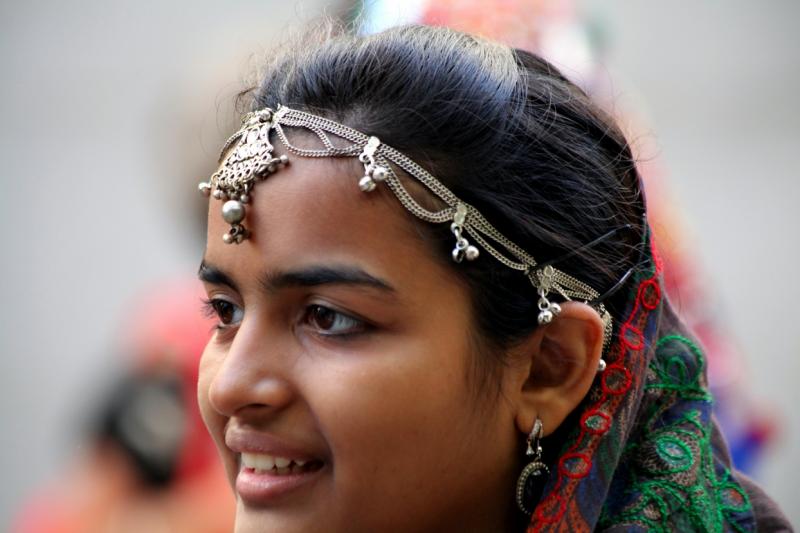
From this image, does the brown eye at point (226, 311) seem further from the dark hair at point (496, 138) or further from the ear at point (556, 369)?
the ear at point (556, 369)

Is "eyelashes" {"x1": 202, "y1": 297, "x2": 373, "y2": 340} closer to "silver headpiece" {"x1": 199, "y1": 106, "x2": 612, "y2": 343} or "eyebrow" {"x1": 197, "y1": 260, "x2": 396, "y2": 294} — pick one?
"eyebrow" {"x1": 197, "y1": 260, "x2": 396, "y2": 294}

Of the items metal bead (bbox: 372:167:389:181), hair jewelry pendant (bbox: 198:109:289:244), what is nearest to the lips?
hair jewelry pendant (bbox: 198:109:289:244)

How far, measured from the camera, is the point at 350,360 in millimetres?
1640

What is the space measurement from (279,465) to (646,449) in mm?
652

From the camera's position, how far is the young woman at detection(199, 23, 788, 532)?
165 centimetres

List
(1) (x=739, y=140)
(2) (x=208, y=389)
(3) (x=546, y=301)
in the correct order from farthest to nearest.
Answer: (1) (x=739, y=140) → (2) (x=208, y=389) → (3) (x=546, y=301)

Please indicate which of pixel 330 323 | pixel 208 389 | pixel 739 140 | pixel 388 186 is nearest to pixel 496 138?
pixel 388 186

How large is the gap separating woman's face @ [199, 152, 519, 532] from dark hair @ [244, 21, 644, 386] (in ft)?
0.30

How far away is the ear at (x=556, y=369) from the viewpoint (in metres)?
1.76

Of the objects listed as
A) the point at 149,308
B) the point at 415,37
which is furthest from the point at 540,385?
the point at 149,308

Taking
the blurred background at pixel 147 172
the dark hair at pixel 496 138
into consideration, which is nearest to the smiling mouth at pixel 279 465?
the dark hair at pixel 496 138

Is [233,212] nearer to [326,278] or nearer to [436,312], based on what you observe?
[326,278]

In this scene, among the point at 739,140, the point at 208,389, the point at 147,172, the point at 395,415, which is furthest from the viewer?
the point at 147,172

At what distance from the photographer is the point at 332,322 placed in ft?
5.51
